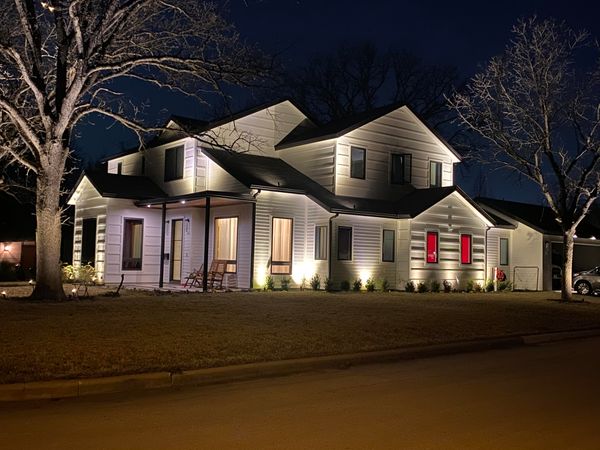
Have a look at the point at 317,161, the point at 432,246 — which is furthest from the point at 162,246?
the point at 432,246

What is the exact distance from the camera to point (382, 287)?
83.7 feet

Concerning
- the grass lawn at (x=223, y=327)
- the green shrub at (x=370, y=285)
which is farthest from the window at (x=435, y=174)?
the grass lawn at (x=223, y=327)

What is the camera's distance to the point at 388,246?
26.5 metres

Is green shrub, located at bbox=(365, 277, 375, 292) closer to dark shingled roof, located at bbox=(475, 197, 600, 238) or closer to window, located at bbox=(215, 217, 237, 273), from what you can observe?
window, located at bbox=(215, 217, 237, 273)

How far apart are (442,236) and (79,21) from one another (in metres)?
16.3

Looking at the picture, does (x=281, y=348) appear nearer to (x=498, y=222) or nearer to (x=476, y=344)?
(x=476, y=344)

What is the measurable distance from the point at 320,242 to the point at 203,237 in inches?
176

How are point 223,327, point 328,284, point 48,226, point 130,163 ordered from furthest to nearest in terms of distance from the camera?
1. point 130,163
2. point 328,284
3. point 48,226
4. point 223,327

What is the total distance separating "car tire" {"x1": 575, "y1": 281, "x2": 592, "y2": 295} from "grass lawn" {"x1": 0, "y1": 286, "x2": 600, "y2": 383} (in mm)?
10073

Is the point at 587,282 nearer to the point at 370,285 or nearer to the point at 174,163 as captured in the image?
the point at 370,285

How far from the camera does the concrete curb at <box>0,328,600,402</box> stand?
8484 mm

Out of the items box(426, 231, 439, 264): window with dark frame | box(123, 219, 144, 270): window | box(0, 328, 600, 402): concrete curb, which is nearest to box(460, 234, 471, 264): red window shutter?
box(426, 231, 439, 264): window with dark frame

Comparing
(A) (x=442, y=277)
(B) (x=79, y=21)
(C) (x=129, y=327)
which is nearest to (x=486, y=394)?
(C) (x=129, y=327)

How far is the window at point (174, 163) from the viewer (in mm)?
27344
